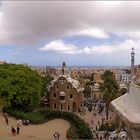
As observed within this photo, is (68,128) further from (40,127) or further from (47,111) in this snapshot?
(47,111)

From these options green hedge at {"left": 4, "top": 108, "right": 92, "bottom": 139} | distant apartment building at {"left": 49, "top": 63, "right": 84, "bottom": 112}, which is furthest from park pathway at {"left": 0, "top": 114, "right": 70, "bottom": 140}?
Answer: distant apartment building at {"left": 49, "top": 63, "right": 84, "bottom": 112}

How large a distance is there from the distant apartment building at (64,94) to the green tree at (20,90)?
9.84m

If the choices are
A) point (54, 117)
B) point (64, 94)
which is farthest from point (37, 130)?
point (64, 94)

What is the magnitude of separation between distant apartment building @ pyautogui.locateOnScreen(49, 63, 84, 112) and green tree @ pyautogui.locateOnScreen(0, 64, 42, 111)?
9.84 meters

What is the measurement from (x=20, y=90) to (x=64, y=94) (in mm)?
13315

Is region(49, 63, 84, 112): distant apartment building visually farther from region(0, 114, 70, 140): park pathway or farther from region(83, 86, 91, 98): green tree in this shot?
region(83, 86, 91, 98): green tree

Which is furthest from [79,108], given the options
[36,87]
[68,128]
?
[68,128]

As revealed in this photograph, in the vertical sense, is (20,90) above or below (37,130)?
above

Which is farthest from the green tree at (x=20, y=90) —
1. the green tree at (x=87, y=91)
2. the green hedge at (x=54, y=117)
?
the green tree at (x=87, y=91)

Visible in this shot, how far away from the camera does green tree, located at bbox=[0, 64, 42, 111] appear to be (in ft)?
135

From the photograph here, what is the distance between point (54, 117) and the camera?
39656mm

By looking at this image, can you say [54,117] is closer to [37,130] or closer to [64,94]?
[37,130]

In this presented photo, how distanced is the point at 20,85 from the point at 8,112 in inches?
135

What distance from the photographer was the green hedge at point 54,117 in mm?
32688
